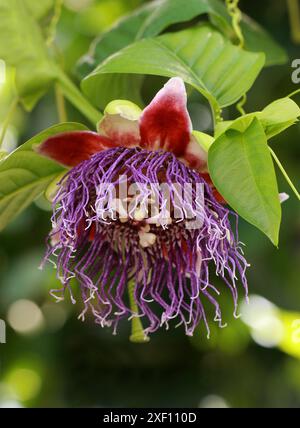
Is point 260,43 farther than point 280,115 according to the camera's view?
Yes

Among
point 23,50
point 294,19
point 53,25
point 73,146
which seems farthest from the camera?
point 294,19

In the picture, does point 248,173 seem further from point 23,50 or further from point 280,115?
point 23,50

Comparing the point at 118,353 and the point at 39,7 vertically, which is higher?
the point at 39,7


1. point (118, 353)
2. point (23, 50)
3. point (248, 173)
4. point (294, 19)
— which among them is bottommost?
point (248, 173)

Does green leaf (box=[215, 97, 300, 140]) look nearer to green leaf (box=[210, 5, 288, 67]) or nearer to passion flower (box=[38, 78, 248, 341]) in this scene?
passion flower (box=[38, 78, 248, 341])

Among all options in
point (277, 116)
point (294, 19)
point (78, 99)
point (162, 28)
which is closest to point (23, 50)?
point (78, 99)

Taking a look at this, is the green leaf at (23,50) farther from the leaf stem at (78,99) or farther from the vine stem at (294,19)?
the vine stem at (294,19)
